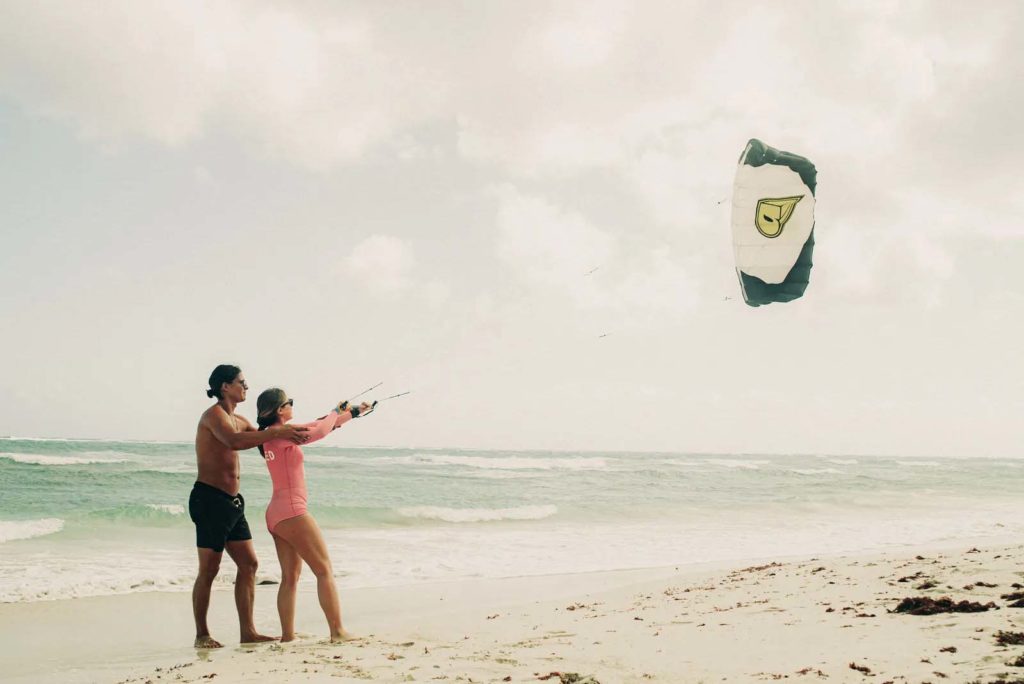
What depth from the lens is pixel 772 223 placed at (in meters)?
8.05

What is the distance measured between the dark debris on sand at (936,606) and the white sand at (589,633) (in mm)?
91

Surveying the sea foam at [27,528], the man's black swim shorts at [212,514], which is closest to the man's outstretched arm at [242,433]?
the man's black swim shorts at [212,514]

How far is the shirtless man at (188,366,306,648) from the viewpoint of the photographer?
16.4 feet

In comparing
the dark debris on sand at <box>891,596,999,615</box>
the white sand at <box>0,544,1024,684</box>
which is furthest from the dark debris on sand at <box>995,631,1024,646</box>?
the dark debris on sand at <box>891,596,999,615</box>

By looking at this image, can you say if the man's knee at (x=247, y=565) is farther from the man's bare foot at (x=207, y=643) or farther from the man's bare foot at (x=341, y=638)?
the man's bare foot at (x=341, y=638)

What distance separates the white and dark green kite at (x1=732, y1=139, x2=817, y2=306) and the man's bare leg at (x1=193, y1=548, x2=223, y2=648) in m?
6.00

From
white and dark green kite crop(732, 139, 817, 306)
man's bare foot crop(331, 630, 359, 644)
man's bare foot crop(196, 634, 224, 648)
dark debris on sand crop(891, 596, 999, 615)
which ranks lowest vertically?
man's bare foot crop(196, 634, 224, 648)

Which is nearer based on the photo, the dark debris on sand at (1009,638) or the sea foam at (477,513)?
the dark debris on sand at (1009,638)

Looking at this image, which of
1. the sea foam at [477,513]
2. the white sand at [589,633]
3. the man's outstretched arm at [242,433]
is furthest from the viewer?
the sea foam at [477,513]

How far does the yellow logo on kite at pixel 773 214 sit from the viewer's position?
26.2ft

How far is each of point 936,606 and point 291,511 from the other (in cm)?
432

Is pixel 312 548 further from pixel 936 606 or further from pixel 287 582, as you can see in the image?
pixel 936 606

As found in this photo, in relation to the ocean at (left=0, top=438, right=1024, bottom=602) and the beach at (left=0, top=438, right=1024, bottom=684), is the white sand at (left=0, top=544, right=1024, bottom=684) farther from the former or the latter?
the ocean at (left=0, top=438, right=1024, bottom=602)

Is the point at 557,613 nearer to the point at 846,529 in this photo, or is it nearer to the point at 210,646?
the point at 210,646
